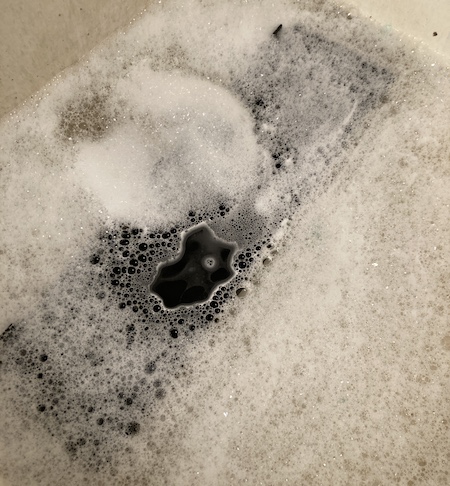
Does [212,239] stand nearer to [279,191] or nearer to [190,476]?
[279,191]

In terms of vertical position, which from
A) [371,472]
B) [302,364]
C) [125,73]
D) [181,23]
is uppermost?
[181,23]

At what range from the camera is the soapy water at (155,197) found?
1340mm

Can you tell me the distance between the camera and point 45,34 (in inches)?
51.3

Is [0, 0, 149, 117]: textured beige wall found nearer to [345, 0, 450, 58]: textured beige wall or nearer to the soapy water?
the soapy water

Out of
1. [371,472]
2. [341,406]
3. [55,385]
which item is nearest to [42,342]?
[55,385]

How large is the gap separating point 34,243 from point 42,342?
1.03 ft

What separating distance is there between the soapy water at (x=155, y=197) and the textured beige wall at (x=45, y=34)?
0.15ft

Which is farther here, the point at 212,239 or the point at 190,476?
the point at 212,239

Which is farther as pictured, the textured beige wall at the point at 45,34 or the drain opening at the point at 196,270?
Result: the drain opening at the point at 196,270

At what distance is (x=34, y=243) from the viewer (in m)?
1.36

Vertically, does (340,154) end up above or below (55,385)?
above

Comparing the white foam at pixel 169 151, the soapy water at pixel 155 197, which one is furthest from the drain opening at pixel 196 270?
the white foam at pixel 169 151

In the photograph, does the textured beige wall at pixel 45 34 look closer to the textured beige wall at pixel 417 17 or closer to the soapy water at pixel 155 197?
the soapy water at pixel 155 197

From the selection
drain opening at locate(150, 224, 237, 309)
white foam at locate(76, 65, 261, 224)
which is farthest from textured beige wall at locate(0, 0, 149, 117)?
drain opening at locate(150, 224, 237, 309)
